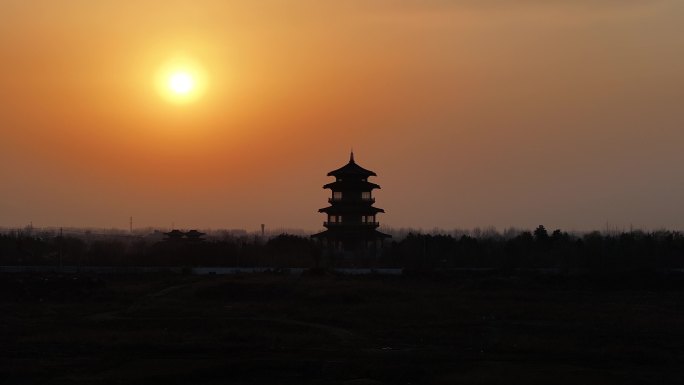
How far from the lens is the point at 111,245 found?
101000 mm

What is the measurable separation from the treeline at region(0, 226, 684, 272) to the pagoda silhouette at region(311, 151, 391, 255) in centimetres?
164

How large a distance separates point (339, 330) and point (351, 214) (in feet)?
146

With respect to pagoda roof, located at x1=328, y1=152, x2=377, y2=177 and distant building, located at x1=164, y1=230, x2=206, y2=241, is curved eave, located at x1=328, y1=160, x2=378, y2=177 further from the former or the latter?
distant building, located at x1=164, y1=230, x2=206, y2=241

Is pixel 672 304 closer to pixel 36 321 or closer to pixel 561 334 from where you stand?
pixel 561 334

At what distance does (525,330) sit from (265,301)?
736 inches

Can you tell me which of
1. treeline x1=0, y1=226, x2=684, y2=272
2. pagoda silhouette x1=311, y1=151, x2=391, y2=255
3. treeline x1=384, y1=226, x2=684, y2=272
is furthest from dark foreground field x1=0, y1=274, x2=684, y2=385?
pagoda silhouette x1=311, y1=151, x2=391, y2=255

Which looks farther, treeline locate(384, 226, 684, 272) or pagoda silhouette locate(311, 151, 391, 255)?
pagoda silhouette locate(311, 151, 391, 255)

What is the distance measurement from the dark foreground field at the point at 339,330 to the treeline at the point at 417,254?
14680 millimetres

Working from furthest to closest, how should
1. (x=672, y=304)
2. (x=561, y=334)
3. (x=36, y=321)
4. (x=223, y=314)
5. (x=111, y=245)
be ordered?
(x=111, y=245) → (x=672, y=304) → (x=223, y=314) → (x=36, y=321) → (x=561, y=334)

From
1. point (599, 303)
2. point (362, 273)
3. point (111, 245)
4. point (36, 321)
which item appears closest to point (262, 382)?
point (36, 321)

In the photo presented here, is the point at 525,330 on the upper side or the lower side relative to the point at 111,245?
lower

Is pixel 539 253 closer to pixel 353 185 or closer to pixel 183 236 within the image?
pixel 353 185

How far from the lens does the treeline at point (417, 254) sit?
252 feet

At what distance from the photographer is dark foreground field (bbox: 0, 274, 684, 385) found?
29594mm
